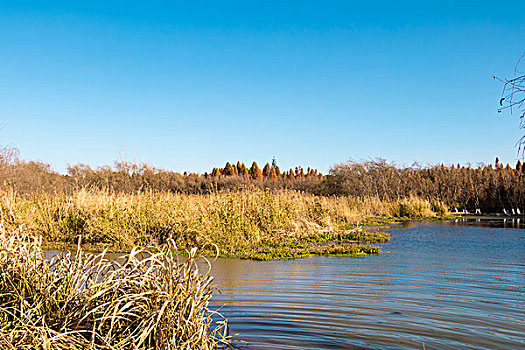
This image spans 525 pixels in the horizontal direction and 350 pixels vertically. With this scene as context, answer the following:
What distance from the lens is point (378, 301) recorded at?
6.86m

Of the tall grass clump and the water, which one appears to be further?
the water

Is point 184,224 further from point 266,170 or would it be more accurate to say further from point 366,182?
point 266,170

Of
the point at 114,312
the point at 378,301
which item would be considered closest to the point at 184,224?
the point at 378,301

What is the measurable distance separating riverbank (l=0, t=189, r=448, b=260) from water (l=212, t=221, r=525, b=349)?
2.67m

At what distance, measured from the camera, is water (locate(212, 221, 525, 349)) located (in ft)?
17.2

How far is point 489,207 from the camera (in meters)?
30.2

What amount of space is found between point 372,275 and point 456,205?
79.2 ft

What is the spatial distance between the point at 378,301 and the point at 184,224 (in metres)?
8.47

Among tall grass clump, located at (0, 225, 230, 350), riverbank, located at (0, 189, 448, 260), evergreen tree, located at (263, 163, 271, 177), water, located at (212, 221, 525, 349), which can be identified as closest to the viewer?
tall grass clump, located at (0, 225, 230, 350)

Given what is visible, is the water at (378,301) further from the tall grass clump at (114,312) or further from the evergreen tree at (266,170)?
the evergreen tree at (266,170)

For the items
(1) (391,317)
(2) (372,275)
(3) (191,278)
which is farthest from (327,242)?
(3) (191,278)

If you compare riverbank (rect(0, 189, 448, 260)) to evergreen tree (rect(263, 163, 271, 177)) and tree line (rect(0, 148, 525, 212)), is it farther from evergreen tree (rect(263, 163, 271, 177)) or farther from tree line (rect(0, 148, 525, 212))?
evergreen tree (rect(263, 163, 271, 177))

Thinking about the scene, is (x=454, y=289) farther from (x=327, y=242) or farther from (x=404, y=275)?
(x=327, y=242)

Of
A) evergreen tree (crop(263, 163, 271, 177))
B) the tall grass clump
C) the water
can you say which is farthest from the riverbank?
evergreen tree (crop(263, 163, 271, 177))
